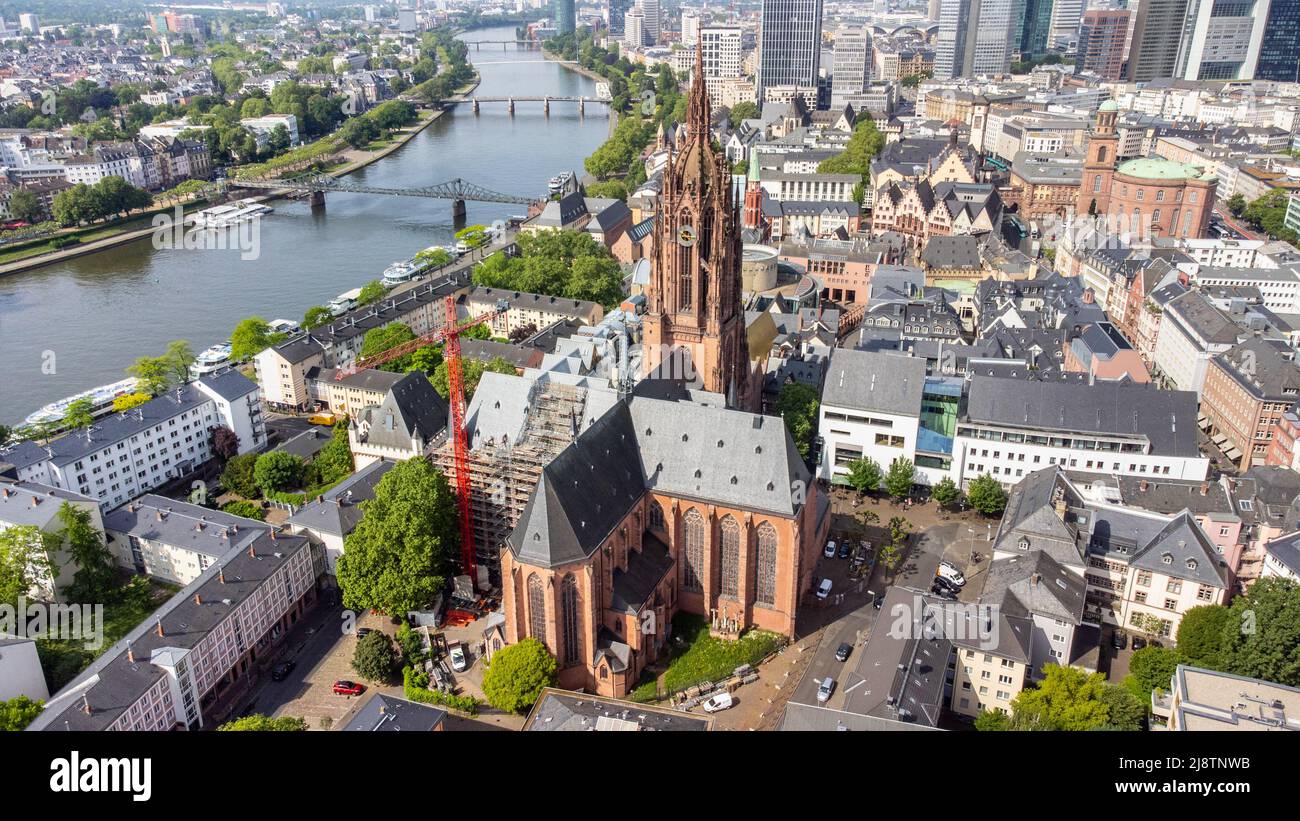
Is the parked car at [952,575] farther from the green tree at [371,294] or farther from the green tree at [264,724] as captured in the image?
the green tree at [371,294]

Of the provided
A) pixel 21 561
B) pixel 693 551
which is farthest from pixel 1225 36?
pixel 21 561

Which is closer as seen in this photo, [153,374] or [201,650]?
[201,650]

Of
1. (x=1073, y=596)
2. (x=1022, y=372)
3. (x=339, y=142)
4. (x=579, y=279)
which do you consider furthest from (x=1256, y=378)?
(x=339, y=142)

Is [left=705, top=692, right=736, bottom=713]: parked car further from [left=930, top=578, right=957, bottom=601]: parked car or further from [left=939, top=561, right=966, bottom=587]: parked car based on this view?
[left=939, top=561, right=966, bottom=587]: parked car

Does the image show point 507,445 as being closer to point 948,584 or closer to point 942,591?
point 942,591

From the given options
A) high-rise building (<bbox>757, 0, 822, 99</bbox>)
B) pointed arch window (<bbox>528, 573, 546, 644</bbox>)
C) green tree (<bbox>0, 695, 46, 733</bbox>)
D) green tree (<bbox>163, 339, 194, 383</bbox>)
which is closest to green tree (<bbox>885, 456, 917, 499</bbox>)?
pointed arch window (<bbox>528, 573, 546, 644</bbox>)

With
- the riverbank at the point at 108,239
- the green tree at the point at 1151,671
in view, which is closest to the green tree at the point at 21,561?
the green tree at the point at 1151,671

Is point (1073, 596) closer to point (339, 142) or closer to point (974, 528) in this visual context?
point (974, 528)

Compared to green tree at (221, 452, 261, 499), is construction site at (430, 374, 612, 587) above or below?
above
